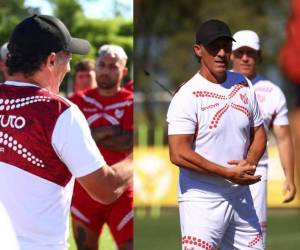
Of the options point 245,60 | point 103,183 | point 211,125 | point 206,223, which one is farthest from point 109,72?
point 103,183

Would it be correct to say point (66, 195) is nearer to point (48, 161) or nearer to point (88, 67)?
point (48, 161)

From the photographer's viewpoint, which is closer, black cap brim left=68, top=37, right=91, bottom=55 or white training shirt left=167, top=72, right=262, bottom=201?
black cap brim left=68, top=37, right=91, bottom=55

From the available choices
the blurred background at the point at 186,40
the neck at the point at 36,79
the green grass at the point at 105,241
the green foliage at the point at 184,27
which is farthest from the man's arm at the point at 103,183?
the green foliage at the point at 184,27

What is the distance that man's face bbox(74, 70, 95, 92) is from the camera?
8.19 m

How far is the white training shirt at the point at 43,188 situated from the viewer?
168 inches

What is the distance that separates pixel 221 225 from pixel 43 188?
2143 millimetres

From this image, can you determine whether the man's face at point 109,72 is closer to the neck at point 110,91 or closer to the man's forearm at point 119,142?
the neck at point 110,91

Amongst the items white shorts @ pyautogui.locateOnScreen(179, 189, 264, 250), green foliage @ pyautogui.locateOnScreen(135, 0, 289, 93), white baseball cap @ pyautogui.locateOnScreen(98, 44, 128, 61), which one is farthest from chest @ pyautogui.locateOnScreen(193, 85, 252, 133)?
green foliage @ pyautogui.locateOnScreen(135, 0, 289, 93)

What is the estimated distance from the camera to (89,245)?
8.42 meters

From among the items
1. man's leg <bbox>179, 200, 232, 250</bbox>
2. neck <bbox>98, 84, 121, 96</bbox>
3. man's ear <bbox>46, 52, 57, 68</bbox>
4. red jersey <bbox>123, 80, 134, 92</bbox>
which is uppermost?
man's ear <bbox>46, 52, 57, 68</bbox>

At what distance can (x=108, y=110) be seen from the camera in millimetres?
8094

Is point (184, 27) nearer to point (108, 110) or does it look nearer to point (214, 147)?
point (108, 110)

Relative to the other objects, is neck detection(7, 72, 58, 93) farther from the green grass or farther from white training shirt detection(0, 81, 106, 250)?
the green grass

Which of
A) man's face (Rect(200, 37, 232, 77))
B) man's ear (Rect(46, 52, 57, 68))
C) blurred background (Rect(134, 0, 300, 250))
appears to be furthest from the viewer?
blurred background (Rect(134, 0, 300, 250))
